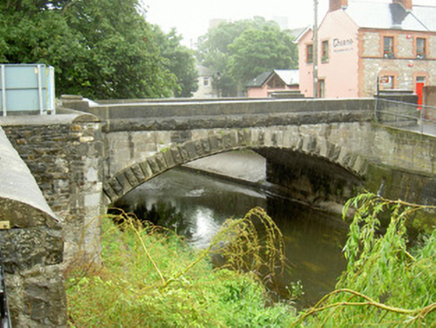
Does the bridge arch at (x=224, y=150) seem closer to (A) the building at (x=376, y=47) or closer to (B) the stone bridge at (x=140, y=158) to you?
(B) the stone bridge at (x=140, y=158)

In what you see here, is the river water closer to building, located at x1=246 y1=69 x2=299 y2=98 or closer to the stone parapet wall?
the stone parapet wall

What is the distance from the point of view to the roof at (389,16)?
29.5 meters

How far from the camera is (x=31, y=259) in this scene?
2.81 m

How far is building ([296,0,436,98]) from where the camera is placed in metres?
28.8

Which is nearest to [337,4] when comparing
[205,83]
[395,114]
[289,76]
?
[289,76]

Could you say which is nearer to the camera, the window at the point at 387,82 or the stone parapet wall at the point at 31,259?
the stone parapet wall at the point at 31,259

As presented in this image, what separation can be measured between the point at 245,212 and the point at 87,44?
29.6 ft

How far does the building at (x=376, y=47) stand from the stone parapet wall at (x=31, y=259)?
91.2 feet

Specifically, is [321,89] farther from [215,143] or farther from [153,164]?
[153,164]

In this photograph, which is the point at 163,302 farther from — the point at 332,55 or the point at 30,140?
the point at 332,55

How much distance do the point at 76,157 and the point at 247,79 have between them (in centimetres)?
4581

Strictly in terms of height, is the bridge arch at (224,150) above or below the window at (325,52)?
below

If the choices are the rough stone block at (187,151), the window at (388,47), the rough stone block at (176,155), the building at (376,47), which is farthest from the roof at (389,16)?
the rough stone block at (176,155)

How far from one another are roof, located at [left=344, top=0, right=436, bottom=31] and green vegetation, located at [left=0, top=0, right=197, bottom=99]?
45.2 ft
